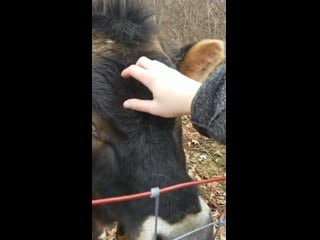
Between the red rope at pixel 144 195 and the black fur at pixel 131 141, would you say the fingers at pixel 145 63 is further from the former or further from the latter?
the red rope at pixel 144 195

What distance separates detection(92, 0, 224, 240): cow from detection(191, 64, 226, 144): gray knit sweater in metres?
0.08

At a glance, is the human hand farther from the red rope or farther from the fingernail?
the red rope

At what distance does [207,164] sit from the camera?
38.0 inches

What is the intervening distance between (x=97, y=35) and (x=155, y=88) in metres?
0.15

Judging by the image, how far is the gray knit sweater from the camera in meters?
0.87

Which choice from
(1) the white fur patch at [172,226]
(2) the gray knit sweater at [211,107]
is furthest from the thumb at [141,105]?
(1) the white fur patch at [172,226]

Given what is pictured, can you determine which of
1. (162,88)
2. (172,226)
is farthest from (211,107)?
(172,226)

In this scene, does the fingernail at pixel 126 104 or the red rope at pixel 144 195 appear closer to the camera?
the red rope at pixel 144 195

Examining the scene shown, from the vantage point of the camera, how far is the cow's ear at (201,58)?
98 cm

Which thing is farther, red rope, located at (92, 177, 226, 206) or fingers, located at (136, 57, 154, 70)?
fingers, located at (136, 57, 154, 70)

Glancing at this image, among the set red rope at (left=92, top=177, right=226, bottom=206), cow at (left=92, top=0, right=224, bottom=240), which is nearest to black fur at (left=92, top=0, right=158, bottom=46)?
cow at (left=92, top=0, right=224, bottom=240)

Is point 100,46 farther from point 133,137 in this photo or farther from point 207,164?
point 207,164

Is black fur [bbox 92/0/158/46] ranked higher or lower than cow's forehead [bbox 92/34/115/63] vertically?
higher
